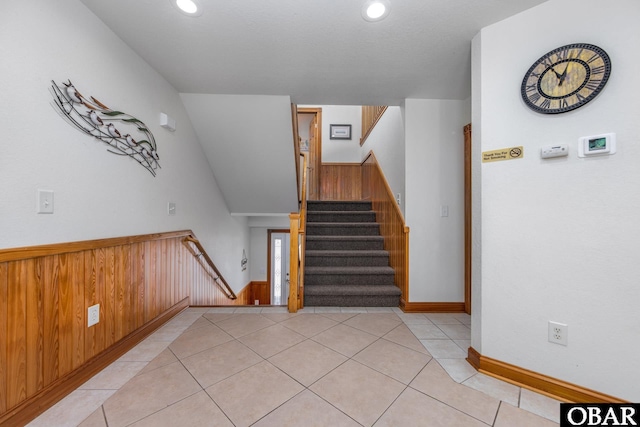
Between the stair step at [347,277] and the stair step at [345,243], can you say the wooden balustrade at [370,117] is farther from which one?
the stair step at [347,277]

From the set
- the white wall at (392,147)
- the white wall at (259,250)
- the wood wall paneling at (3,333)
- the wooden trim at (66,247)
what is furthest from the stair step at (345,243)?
the white wall at (259,250)

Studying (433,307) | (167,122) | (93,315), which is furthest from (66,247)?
(433,307)

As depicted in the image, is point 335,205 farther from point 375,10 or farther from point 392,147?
point 375,10

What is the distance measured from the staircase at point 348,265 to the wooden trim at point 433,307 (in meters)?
0.16

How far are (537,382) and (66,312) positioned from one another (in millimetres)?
2681

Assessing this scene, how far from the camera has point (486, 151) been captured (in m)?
1.52

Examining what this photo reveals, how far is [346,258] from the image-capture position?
3.06 m

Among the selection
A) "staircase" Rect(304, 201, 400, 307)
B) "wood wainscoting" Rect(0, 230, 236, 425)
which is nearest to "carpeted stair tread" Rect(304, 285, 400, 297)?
"staircase" Rect(304, 201, 400, 307)

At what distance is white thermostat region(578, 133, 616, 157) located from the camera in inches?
Result: 46.1

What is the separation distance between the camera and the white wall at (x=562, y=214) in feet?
3.80

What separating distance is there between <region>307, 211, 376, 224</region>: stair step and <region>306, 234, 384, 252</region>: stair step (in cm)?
64

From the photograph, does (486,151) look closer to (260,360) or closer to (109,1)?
(260,360)

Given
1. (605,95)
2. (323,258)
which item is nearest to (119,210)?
(323,258)

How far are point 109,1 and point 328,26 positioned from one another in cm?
127
